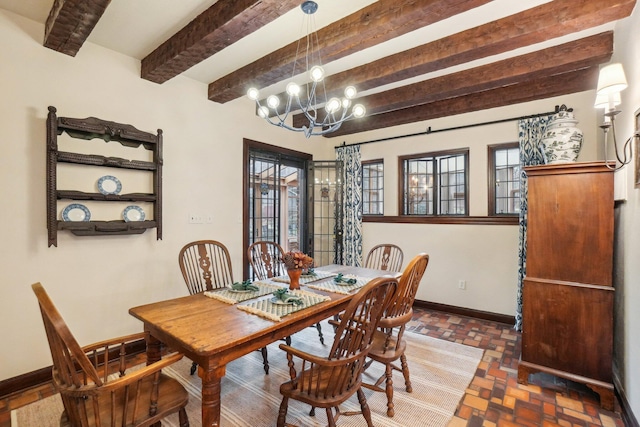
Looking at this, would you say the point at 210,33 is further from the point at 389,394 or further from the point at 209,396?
the point at 389,394

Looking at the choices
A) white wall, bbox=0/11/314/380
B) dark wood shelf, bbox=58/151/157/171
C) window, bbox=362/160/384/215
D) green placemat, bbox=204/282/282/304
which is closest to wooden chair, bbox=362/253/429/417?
green placemat, bbox=204/282/282/304

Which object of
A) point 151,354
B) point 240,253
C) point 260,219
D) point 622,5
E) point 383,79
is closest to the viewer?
point 151,354

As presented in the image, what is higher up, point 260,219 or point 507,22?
point 507,22

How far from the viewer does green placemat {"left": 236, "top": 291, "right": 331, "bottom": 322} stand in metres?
1.83

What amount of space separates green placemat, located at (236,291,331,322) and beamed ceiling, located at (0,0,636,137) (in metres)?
1.88

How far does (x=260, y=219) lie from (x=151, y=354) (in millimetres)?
2565

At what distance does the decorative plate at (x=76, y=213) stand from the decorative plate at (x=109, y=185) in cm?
21

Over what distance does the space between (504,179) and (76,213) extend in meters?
4.65

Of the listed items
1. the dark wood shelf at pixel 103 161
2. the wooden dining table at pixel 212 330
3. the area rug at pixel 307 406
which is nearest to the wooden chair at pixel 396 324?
the area rug at pixel 307 406

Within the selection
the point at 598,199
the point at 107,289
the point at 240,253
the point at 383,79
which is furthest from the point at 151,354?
the point at 598,199

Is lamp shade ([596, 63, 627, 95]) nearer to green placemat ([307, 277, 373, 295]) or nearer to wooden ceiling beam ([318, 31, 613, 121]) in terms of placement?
wooden ceiling beam ([318, 31, 613, 121])

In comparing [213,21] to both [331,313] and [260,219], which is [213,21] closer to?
[331,313]

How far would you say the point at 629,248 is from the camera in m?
2.15

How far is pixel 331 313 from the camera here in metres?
2.14
